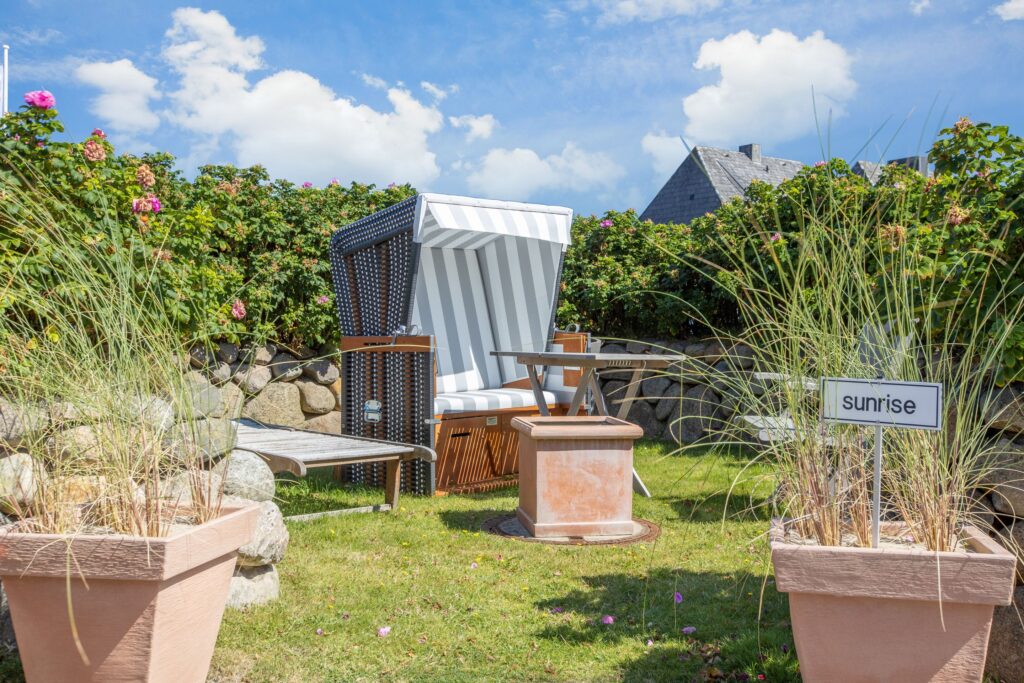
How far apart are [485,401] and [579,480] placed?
5.31 ft

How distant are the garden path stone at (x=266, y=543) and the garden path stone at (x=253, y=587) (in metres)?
0.04

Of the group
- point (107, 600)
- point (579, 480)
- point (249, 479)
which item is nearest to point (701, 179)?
point (579, 480)

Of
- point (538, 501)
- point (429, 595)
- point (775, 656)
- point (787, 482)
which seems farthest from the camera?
point (538, 501)

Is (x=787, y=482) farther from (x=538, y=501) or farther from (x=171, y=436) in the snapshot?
(x=538, y=501)

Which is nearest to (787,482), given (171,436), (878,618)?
(878,618)

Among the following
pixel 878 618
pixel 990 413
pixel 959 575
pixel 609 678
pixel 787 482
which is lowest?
pixel 609 678

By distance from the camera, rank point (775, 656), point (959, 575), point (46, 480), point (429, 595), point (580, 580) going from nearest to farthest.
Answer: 1. point (959, 575)
2. point (46, 480)
3. point (775, 656)
4. point (429, 595)
5. point (580, 580)

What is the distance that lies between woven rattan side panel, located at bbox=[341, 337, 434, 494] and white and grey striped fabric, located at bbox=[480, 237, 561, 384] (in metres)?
1.51

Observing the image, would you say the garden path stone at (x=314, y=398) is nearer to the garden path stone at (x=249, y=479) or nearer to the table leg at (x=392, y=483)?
the table leg at (x=392, y=483)

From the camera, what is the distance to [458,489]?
5.82m

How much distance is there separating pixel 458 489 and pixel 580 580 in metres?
2.27

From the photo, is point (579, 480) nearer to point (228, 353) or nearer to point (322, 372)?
point (322, 372)

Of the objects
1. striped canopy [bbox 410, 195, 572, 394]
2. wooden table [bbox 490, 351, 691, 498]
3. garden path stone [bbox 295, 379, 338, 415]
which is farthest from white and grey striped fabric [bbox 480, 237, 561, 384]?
garden path stone [bbox 295, 379, 338, 415]

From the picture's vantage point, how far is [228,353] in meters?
7.75
